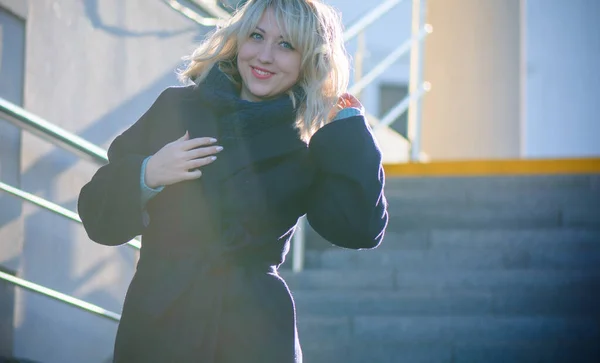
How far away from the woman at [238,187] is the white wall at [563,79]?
20.7 feet

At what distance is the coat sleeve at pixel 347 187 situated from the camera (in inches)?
67.5

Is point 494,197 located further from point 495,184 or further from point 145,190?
point 145,190

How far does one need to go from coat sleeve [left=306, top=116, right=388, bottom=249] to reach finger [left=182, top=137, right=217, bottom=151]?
0.23 meters

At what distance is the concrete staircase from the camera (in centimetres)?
335

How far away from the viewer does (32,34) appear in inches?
112

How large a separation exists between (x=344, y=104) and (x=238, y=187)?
1.09 ft

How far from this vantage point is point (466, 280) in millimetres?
3676

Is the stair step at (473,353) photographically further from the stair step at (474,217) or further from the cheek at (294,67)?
the cheek at (294,67)

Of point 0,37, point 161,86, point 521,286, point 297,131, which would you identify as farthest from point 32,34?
point 521,286

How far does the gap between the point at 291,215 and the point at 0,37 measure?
1416 mm

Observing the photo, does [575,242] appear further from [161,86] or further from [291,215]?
[291,215]

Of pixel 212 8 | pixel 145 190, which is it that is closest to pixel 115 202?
pixel 145 190

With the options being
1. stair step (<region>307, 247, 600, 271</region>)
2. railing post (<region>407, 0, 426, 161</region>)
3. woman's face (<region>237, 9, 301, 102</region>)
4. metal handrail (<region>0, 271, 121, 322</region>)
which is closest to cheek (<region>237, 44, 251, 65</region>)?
woman's face (<region>237, 9, 301, 102</region>)

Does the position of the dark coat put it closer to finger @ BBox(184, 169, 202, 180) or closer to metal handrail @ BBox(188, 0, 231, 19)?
finger @ BBox(184, 169, 202, 180)
